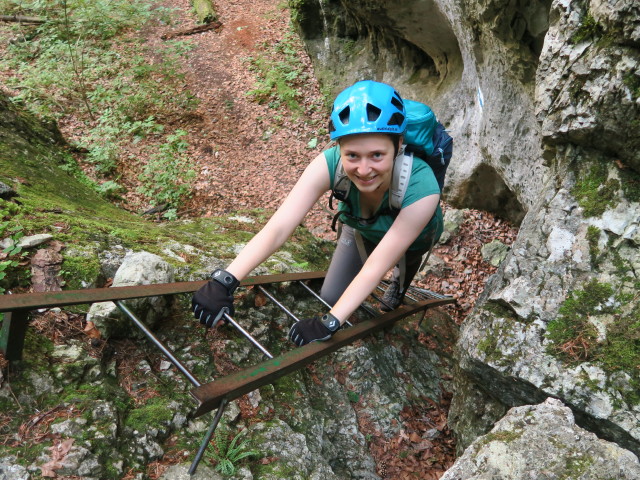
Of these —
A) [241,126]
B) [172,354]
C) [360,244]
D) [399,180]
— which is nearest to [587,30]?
[399,180]

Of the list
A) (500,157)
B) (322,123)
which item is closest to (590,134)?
(500,157)

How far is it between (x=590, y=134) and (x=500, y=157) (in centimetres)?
373


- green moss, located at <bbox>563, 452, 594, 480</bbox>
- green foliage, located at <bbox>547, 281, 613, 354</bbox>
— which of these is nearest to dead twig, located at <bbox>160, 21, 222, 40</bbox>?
green foliage, located at <bbox>547, 281, 613, 354</bbox>

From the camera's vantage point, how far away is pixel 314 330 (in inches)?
116

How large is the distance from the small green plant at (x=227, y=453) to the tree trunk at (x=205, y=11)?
16.5 meters

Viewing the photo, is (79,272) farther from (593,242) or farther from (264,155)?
(264,155)

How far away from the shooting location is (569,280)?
127 inches

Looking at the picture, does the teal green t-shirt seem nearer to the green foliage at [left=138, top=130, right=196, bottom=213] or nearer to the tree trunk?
the green foliage at [left=138, top=130, right=196, bottom=213]

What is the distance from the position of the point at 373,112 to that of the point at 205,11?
15.8 meters

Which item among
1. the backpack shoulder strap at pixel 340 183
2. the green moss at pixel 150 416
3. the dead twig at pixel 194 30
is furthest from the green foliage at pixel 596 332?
the dead twig at pixel 194 30

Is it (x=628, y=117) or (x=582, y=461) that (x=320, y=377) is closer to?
(x=582, y=461)

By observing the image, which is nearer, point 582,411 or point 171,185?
point 582,411

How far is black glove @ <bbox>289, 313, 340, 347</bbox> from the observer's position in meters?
2.92

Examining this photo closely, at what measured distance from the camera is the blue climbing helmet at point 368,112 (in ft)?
9.07
